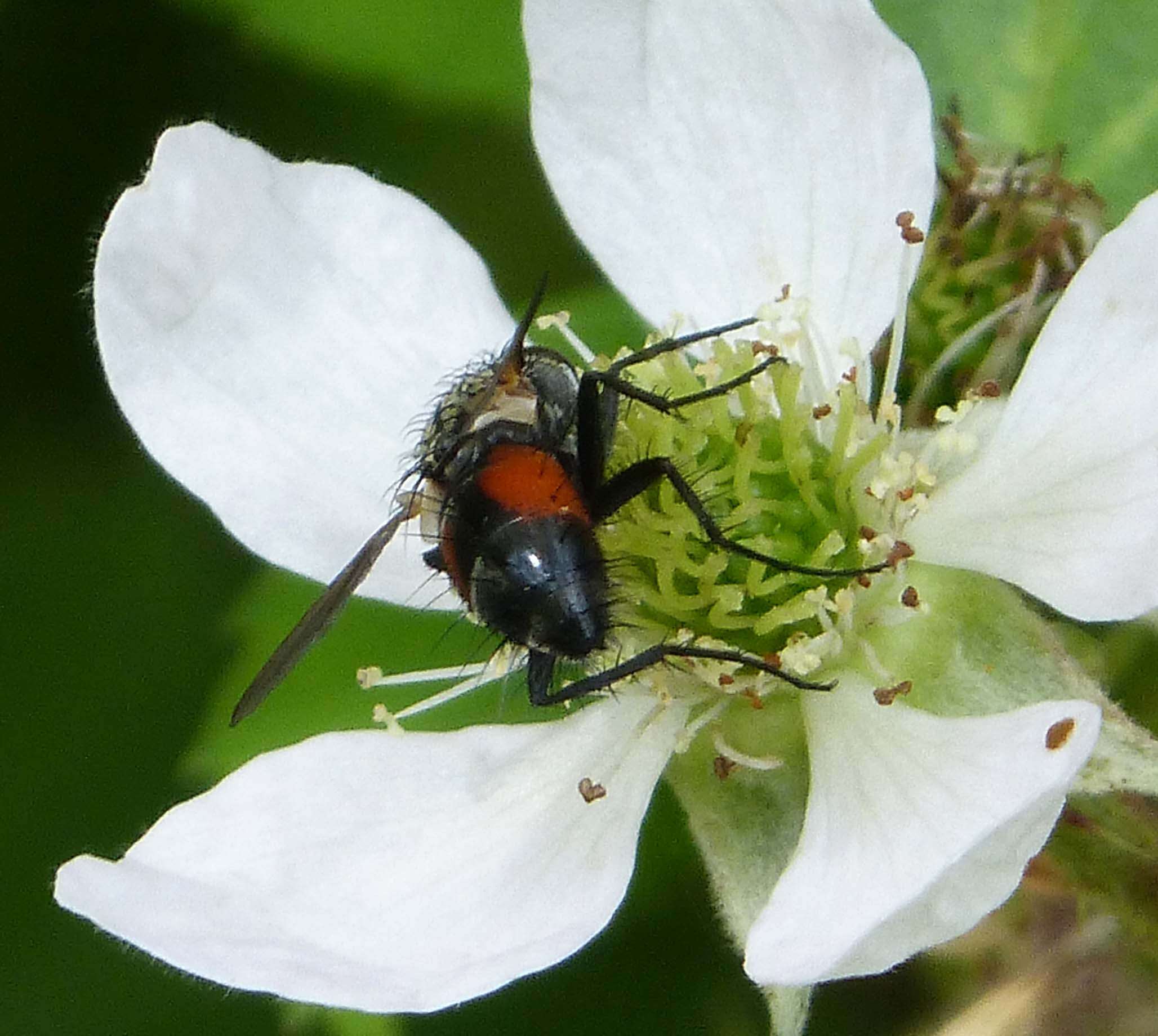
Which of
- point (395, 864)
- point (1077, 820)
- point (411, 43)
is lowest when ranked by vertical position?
Answer: point (1077, 820)

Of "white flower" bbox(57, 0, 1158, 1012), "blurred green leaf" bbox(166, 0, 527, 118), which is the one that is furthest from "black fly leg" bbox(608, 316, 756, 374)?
"blurred green leaf" bbox(166, 0, 527, 118)

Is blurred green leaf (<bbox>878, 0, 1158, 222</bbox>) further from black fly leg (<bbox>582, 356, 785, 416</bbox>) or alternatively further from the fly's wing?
the fly's wing

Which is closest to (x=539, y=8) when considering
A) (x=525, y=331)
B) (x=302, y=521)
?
(x=525, y=331)

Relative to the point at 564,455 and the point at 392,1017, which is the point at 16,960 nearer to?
the point at 392,1017

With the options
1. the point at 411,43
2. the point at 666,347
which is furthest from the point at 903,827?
the point at 411,43

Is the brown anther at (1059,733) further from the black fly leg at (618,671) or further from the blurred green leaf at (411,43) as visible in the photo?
the blurred green leaf at (411,43)

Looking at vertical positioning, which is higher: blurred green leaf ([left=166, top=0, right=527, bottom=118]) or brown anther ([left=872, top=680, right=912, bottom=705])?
blurred green leaf ([left=166, top=0, right=527, bottom=118])

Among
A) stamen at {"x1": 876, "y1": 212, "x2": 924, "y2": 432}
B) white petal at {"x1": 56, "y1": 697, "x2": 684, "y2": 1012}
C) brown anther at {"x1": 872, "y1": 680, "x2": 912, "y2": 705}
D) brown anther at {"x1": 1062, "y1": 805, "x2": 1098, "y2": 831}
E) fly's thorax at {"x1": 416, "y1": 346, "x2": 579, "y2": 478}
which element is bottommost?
brown anther at {"x1": 1062, "y1": 805, "x2": 1098, "y2": 831}

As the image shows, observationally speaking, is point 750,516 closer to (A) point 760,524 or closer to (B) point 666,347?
(A) point 760,524
